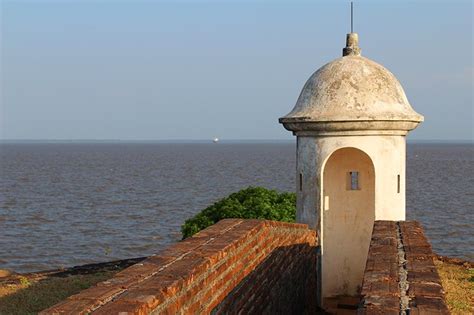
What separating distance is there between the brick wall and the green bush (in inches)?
102

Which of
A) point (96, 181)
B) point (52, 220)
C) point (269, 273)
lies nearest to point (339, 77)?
point (269, 273)

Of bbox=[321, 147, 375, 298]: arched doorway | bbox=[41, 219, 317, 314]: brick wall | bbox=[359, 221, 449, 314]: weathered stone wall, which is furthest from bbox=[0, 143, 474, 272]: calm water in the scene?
bbox=[359, 221, 449, 314]: weathered stone wall

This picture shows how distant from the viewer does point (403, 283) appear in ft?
15.6

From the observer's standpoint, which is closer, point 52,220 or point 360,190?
point 360,190

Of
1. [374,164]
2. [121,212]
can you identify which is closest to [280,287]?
[374,164]

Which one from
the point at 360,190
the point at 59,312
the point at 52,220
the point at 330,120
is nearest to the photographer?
the point at 59,312

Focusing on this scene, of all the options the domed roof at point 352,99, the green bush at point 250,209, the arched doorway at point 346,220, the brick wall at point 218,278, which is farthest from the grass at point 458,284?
the green bush at point 250,209

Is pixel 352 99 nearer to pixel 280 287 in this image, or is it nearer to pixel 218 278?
pixel 280 287

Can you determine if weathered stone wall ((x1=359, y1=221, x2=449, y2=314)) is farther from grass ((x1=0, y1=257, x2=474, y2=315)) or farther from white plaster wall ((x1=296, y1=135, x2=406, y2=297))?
grass ((x1=0, y1=257, x2=474, y2=315))

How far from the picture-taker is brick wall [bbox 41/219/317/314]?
4.14 meters

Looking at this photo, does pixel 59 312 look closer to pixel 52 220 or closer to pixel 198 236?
pixel 198 236

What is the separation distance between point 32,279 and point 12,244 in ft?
39.9

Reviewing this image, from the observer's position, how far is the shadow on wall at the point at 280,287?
613cm

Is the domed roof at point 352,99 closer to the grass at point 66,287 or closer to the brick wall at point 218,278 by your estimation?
the brick wall at point 218,278
